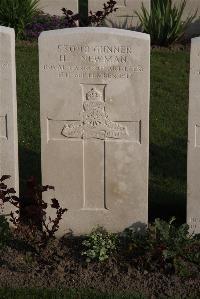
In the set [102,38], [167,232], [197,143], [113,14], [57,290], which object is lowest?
[57,290]

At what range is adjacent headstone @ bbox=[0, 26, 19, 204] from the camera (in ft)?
19.5

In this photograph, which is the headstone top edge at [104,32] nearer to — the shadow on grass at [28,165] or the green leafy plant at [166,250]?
the green leafy plant at [166,250]

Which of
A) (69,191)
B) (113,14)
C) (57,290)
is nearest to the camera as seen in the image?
(57,290)

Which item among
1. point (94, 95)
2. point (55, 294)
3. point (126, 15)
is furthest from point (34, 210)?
point (126, 15)

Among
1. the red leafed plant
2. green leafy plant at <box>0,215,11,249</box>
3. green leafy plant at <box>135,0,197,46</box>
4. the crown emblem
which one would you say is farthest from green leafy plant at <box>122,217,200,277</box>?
green leafy plant at <box>135,0,197,46</box>

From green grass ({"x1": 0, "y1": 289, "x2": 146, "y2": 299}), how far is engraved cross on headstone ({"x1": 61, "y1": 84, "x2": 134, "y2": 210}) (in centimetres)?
102

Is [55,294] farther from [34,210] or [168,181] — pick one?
[168,181]

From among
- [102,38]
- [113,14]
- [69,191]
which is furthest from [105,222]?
[113,14]

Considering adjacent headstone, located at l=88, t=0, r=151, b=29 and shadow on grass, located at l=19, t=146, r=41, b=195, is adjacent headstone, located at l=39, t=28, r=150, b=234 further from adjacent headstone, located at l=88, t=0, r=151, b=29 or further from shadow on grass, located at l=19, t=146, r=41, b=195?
adjacent headstone, located at l=88, t=0, r=151, b=29

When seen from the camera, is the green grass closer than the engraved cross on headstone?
Yes

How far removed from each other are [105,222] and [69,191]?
16.0 inches

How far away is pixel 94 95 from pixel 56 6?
8769 mm

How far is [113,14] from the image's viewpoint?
13984mm

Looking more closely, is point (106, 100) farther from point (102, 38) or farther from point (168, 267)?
point (168, 267)
